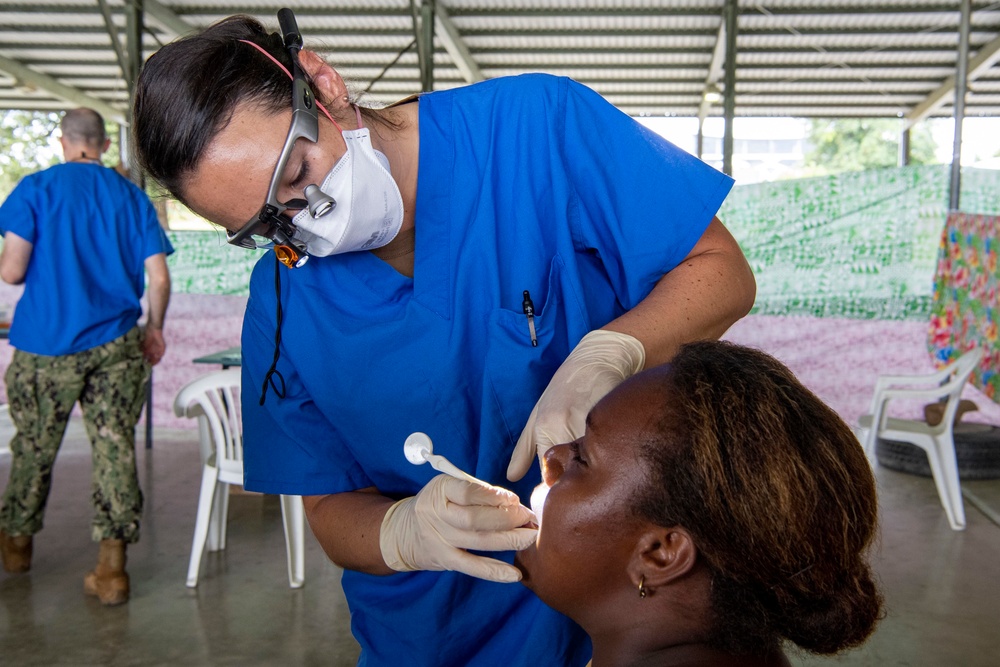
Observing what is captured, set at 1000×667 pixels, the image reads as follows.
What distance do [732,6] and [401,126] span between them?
5.81 metres

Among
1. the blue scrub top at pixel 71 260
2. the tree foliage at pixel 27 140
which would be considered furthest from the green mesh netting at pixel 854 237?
the tree foliage at pixel 27 140

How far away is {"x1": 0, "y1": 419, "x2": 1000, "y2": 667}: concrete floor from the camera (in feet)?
9.11

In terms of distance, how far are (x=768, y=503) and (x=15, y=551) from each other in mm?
3283

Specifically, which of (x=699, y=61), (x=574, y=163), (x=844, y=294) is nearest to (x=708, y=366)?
(x=574, y=163)

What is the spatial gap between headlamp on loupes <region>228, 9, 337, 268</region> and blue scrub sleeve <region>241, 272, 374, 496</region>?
66 mm

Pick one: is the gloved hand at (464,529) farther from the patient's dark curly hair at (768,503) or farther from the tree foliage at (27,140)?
the tree foliage at (27,140)

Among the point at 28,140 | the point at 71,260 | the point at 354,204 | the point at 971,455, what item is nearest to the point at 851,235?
the point at 971,455

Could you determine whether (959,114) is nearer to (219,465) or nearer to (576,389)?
(219,465)

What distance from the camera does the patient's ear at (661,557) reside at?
95 centimetres

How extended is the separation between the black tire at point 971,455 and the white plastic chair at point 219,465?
10.8 feet

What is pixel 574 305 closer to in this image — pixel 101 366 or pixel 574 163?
pixel 574 163

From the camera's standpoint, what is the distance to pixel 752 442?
2.93 feet

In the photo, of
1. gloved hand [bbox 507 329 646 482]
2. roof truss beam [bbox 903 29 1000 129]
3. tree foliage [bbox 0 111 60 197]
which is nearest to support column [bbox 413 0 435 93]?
roof truss beam [bbox 903 29 1000 129]

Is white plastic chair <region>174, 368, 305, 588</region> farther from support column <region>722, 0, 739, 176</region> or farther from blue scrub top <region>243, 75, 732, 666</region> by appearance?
support column <region>722, 0, 739, 176</region>
